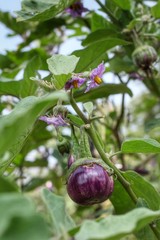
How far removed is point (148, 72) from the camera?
3.78 ft

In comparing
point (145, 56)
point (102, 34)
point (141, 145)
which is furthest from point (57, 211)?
point (102, 34)

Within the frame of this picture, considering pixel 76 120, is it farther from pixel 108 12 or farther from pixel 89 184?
pixel 108 12

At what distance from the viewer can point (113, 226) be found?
0.39 meters

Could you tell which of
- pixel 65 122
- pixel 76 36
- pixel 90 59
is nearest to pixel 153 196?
pixel 65 122

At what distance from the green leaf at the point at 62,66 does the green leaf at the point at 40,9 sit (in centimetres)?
33

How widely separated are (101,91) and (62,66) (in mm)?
414

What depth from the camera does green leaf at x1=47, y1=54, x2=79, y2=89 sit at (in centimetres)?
62

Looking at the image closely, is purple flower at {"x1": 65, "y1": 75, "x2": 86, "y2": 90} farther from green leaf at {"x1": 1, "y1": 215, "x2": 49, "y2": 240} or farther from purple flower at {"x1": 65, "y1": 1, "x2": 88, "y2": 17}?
purple flower at {"x1": 65, "y1": 1, "x2": 88, "y2": 17}

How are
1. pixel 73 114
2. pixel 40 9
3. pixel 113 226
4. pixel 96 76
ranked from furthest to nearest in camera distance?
pixel 40 9 < pixel 73 114 < pixel 96 76 < pixel 113 226

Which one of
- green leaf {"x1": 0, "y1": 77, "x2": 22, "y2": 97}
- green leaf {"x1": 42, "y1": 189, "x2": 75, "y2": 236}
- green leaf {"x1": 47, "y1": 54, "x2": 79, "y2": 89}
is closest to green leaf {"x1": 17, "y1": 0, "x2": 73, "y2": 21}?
green leaf {"x1": 0, "y1": 77, "x2": 22, "y2": 97}

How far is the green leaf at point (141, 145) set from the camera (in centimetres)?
69

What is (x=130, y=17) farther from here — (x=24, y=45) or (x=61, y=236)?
(x=61, y=236)

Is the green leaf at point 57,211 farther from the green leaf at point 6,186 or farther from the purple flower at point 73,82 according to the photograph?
the purple flower at point 73,82

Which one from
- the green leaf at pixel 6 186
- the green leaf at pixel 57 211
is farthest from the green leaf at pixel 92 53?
the green leaf at pixel 6 186
